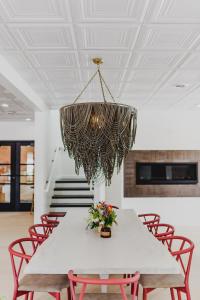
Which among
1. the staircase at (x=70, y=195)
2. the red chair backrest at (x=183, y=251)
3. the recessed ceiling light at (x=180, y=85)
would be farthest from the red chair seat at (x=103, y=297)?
the staircase at (x=70, y=195)

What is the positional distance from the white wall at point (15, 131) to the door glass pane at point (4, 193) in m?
1.47

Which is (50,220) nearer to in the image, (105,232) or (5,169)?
(105,232)

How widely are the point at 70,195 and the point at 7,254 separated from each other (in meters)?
2.70

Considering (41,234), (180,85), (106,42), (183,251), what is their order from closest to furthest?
(183,251) < (106,42) < (41,234) < (180,85)

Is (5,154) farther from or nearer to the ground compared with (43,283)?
farther from the ground

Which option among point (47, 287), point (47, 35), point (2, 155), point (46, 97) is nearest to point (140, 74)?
point (47, 35)

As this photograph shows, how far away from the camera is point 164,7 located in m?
2.39

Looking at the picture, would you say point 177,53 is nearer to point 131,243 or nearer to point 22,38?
point 22,38

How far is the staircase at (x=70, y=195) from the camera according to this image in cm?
700

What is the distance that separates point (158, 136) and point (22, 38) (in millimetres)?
4787

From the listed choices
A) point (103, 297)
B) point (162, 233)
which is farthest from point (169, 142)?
point (103, 297)

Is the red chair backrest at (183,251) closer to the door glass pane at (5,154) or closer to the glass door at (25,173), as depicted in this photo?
the glass door at (25,173)

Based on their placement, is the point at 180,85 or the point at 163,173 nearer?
the point at 180,85

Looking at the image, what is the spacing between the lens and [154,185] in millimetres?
7156
